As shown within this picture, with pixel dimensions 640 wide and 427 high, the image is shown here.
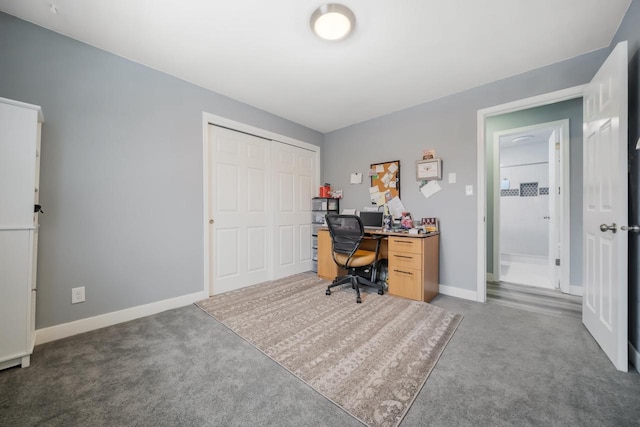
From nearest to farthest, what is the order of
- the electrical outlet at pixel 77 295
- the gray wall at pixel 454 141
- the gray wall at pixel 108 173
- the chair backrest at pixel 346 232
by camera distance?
the gray wall at pixel 108 173 < the electrical outlet at pixel 77 295 < the gray wall at pixel 454 141 < the chair backrest at pixel 346 232

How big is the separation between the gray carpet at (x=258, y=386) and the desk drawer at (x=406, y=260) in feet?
2.67

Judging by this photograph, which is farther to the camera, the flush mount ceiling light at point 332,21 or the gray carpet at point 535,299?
the gray carpet at point 535,299

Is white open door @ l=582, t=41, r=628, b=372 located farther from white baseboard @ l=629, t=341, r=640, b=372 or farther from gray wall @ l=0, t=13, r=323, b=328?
gray wall @ l=0, t=13, r=323, b=328

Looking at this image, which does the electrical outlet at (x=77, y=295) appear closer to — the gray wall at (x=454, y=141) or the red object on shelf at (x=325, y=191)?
the red object on shelf at (x=325, y=191)

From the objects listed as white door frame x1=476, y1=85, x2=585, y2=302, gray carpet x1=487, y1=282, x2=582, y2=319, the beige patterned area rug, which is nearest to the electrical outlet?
the beige patterned area rug

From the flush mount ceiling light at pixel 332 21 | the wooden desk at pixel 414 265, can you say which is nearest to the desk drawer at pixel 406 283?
the wooden desk at pixel 414 265

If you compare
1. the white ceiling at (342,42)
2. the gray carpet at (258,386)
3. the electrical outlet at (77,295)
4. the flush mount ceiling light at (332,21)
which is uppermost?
the white ceiling at (342,42)

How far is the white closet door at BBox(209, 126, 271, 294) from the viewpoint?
2908mm

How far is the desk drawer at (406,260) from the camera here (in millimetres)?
2617

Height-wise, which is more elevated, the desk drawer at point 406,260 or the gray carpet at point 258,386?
the desk drawer at point 406,260

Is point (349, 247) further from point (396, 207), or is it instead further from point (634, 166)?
point (634, 166)

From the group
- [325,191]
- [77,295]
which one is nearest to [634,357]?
[325,191]

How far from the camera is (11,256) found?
1.47m

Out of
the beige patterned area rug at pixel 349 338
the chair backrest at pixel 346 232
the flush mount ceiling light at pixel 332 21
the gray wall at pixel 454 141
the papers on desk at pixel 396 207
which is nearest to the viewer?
the beige patterned area rug at pixel 349 338
